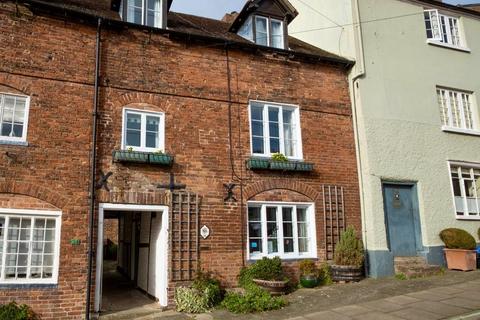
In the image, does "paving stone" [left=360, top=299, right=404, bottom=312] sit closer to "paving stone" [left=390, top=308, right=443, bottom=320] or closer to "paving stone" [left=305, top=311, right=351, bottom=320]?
"paving stone" [left=390, top=308, right=443, bottom=320]

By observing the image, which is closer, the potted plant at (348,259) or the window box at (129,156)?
the window box at (129,156)

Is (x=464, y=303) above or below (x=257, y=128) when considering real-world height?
below

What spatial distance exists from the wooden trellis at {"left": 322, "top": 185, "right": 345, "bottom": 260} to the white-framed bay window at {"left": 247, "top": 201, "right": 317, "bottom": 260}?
1.38 ft

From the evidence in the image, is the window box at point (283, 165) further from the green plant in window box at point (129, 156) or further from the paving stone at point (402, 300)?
the paving stone at point (402, 300)

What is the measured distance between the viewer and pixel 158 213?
1104 centimetres

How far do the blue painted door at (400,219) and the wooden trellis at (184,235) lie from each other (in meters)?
6.12

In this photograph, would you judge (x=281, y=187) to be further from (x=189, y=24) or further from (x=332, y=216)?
(x=189, y=24)

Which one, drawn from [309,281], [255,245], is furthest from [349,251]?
[255,245]

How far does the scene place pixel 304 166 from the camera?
11.9 m

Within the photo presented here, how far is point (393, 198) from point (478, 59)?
744 centimetres

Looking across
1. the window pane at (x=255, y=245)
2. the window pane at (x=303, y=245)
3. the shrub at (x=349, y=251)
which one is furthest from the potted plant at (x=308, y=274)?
the window pane at (x=255, y=245)

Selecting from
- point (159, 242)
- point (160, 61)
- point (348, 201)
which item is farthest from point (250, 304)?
point (160, 61)

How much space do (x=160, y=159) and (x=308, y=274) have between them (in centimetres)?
508

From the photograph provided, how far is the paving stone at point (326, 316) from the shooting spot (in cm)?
818
